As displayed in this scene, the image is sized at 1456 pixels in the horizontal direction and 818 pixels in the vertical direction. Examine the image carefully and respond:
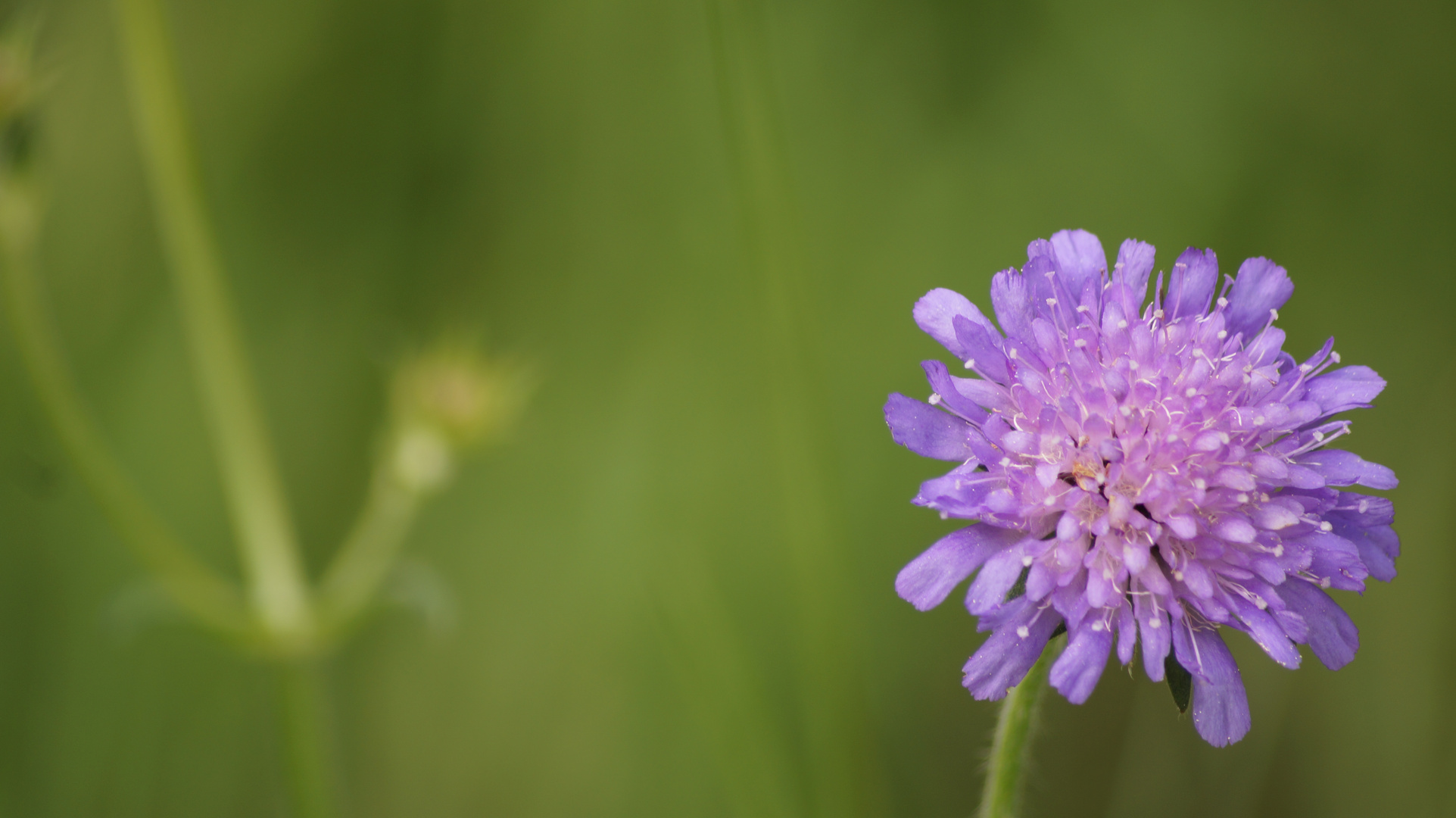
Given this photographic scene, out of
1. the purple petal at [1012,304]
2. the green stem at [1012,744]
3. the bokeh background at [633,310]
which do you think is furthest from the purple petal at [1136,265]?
the bokeh background at [633,310]

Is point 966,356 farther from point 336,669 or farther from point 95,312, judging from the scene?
point 95,312

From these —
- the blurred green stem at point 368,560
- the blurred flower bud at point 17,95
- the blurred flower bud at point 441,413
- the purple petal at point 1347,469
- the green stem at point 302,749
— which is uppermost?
the blurred flower bud at point 17,95

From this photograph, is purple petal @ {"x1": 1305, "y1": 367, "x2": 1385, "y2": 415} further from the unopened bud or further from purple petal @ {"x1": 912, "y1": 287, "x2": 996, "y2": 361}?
the unopened bud

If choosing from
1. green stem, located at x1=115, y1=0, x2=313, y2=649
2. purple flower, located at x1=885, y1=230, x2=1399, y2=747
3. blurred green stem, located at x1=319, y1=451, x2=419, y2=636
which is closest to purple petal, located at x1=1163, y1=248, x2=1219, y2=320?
purple flower, located at x1=885, y1=230, x2=1399, y2=747

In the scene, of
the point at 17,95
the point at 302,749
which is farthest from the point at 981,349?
the point at 17,95

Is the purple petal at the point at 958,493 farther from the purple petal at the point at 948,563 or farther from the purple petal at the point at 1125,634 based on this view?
the purple petal at the point at 1125,634
